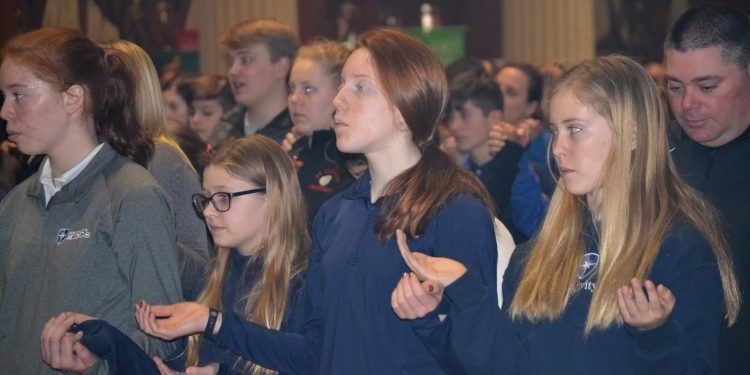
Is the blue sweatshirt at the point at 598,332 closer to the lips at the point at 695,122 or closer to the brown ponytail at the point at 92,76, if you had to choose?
the lips at the point at 695,122

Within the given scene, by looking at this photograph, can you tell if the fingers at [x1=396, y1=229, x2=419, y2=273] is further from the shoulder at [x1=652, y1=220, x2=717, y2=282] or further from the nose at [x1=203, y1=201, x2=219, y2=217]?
the nose at [x1=203, y1=201, x2=219, y2=217]

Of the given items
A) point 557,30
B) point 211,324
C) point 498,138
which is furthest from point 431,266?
point 557,30

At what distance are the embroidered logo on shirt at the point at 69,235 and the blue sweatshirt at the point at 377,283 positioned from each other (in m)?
0.88

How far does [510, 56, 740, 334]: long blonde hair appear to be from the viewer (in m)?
2.55

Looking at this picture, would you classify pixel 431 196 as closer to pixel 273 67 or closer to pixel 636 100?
pixel 636 100

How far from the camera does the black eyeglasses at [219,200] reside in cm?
361

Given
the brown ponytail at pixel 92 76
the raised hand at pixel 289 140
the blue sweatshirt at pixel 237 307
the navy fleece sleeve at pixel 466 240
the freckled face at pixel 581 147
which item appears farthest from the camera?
the raised hand at pixel 289 140

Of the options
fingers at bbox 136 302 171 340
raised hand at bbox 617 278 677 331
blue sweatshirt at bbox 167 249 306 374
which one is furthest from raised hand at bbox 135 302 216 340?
raised hand at bbox 617 278 677 331

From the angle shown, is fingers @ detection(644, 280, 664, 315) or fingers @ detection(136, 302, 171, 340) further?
fingers @ detection(136, 302, 171, 340)

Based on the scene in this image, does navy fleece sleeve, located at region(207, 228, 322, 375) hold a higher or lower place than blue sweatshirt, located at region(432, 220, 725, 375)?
lower

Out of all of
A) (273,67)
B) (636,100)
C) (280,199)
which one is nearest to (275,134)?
(273,67)

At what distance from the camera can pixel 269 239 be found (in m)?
3.53

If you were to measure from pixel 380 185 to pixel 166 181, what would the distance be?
1329 mm

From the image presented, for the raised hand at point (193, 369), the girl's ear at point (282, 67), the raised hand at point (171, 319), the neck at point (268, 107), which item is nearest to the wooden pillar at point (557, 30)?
the girl's ear at point (282, 67)
